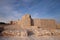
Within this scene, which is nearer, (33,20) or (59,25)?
(33,20)

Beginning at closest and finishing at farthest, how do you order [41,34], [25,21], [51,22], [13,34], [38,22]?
[13,34] < [41,34] < [25,21] < [38,22] < [51,22]

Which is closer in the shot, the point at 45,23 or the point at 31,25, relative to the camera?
the point at 31,25

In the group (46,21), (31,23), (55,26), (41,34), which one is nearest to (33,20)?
(31,23)

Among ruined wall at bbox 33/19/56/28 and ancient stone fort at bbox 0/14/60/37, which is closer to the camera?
ancient stone fort at bbox 0/14/60/37

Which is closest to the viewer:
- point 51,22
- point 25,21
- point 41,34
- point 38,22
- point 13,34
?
point 13,34

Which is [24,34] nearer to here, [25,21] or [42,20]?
[25,21]

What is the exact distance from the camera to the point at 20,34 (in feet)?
17.5

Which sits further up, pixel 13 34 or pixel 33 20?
pixel 33 20

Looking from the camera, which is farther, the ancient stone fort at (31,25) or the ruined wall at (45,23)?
the ruined wall at (45,23)

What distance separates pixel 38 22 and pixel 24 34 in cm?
584

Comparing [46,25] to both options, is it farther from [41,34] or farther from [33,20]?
[41,34]

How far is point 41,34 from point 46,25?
237 inches

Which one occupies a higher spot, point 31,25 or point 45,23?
point 45,23

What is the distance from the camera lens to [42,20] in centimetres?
1138
